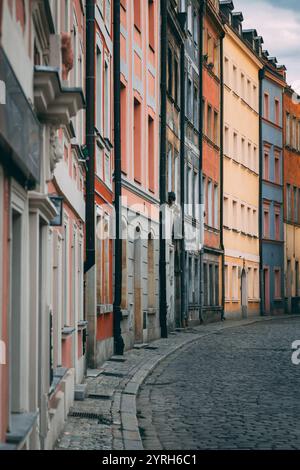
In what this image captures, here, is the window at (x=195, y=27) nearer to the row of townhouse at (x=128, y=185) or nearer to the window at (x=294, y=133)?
the row of townhouse at (x=128, y=185)

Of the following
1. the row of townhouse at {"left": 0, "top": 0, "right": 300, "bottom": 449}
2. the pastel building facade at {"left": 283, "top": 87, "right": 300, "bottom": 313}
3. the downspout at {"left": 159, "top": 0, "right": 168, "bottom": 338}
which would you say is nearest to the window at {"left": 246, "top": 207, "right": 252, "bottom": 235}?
the row of townhouse at {"left": 0, "top": 0, "right": 300, "bottom": 449}

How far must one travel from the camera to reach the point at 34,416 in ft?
25.6

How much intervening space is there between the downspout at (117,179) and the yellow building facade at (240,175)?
24697 millimetres

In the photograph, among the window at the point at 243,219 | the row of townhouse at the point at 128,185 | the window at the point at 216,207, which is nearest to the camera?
the row of townhouse at the point at 128,185

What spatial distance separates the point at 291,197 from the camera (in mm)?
59812

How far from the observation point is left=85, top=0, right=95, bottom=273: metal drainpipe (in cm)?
1790

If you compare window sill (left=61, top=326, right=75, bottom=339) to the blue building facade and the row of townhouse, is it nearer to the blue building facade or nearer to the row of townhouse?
the row of townhouse

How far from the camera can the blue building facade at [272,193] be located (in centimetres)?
5516

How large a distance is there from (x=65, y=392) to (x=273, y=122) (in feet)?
151

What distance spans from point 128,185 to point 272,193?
3231 centimetres

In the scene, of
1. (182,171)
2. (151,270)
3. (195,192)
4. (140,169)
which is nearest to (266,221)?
(195,192)

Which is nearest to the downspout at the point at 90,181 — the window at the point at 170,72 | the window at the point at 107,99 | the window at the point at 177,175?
the window at the point at 107,99

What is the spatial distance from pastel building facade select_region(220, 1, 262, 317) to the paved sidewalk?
2474cm

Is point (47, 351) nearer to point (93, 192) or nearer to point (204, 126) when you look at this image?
point (93, 192)
